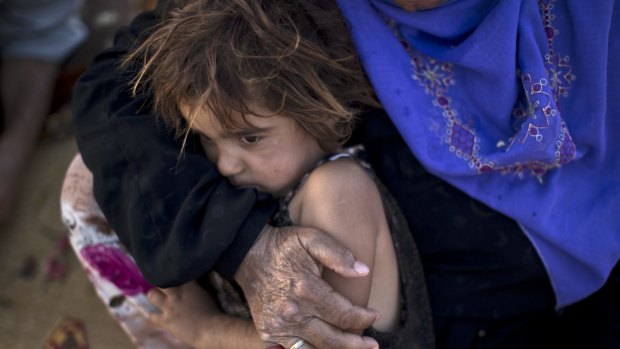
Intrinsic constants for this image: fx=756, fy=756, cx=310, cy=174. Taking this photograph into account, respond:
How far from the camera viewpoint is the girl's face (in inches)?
67.9

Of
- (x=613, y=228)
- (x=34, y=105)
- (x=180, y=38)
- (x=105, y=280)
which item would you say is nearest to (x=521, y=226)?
(x=613, y=228)

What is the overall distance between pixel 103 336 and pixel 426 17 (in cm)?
166

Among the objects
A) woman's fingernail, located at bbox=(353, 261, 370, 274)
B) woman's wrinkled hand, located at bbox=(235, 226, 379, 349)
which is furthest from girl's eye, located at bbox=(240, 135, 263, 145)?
woman's fingernail, located at bbox=(353, 261, 370, 274)

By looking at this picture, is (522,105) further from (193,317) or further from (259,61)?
(193,317)

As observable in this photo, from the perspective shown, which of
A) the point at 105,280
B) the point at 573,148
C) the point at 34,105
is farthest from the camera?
the point at 34,105

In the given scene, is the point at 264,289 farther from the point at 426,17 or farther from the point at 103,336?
the point at 103,336

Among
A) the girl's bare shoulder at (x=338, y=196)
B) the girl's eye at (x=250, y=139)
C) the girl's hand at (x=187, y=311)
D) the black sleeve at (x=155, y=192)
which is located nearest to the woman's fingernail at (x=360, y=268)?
the girl's bare shoulder at (x=338, y=196)

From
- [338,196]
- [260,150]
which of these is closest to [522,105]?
[338,196]

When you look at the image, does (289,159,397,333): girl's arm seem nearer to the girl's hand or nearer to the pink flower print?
the girl's hand

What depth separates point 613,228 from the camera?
72.7 inches

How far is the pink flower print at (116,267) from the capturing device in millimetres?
2086

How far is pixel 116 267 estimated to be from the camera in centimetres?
210

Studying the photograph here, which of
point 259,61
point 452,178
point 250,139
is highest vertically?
point 259,61

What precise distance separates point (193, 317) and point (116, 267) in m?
0.27
